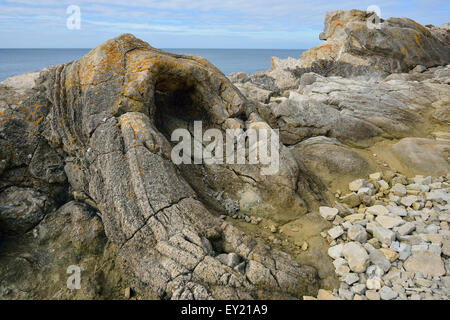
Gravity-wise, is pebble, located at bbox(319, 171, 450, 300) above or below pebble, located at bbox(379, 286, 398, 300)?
above

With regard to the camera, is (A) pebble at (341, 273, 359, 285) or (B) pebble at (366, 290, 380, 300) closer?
(B) pebble at (366, 290, 380, 300)

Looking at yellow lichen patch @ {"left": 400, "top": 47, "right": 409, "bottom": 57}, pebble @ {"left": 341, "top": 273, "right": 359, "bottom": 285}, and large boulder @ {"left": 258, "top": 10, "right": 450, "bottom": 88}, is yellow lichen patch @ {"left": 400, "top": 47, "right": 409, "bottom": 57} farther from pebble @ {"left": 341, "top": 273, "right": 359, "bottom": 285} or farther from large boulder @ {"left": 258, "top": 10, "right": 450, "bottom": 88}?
pebble @ {"left": 341, "top": 273, "right": 359, "bottom": 285}

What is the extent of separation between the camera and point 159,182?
6.91m


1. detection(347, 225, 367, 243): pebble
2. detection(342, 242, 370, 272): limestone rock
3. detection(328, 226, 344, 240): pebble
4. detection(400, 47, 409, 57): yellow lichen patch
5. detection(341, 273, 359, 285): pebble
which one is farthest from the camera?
detection(400, 47, 409, 57): yellow lichen patch

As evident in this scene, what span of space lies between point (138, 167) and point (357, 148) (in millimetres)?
8986

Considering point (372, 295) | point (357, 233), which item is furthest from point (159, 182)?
point (372, 295)

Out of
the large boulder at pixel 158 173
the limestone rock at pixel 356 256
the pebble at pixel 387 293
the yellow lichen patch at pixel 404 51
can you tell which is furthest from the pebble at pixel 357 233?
the yellow lichen patch at pixel 404 51

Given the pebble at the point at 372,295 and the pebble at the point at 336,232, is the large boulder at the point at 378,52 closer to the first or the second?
the pebble at the point at 336,232

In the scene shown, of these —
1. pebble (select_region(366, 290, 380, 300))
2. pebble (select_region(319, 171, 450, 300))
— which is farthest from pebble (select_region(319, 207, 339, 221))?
pebble (select_region(366, 290, 380, 300))

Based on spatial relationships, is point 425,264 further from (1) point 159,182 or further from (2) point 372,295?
(1) point 159,182

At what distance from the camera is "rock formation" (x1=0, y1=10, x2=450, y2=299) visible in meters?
6.11

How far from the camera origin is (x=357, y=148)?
1153 cm

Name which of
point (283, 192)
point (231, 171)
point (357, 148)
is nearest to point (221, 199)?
point (231, 171)

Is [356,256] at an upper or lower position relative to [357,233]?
lower
